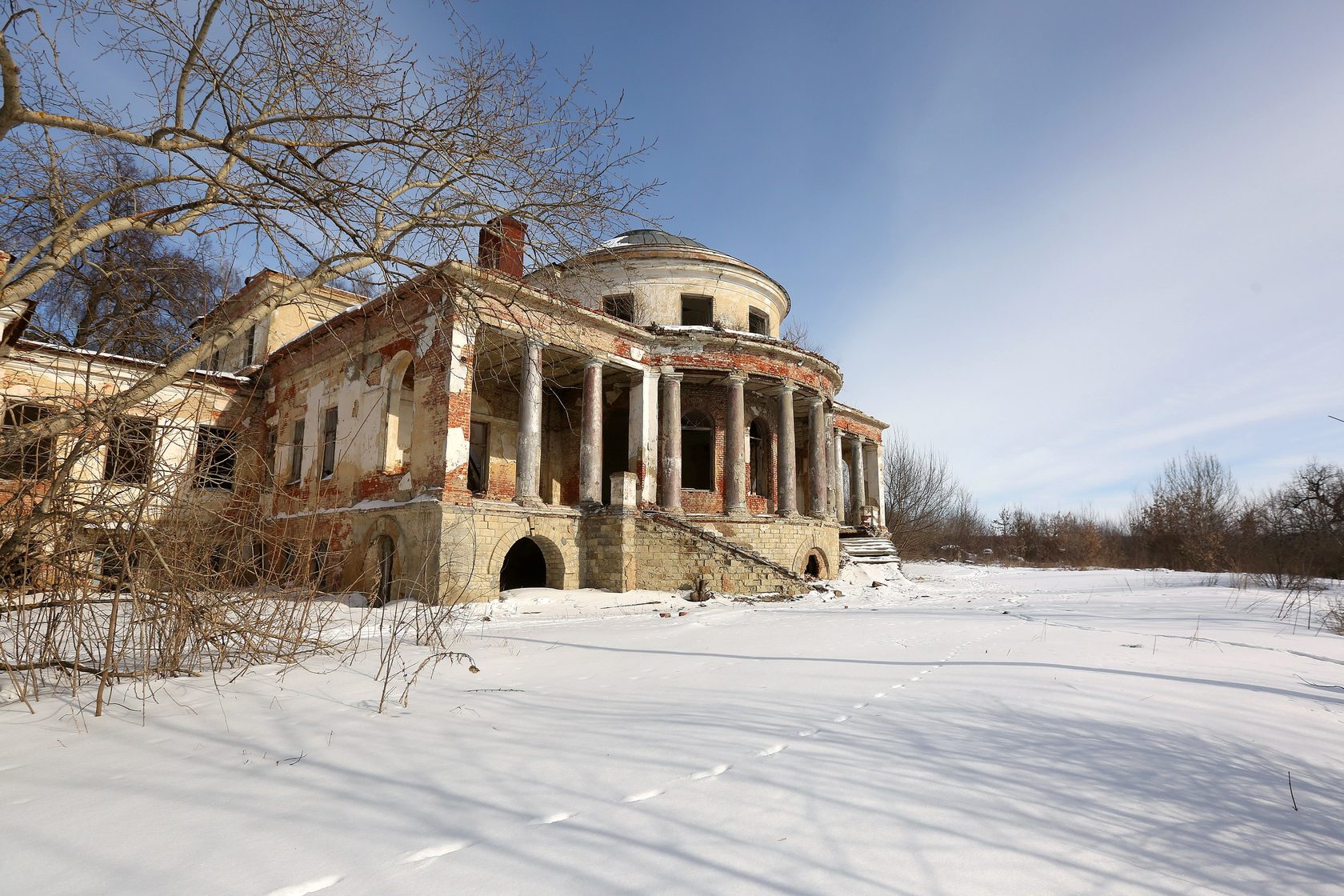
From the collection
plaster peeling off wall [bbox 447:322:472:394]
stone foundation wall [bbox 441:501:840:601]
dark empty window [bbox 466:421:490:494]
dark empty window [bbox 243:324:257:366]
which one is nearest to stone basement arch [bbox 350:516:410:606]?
stone foundation wall [bbox 441:501:840:601]

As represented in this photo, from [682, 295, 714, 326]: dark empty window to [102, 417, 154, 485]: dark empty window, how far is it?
16.3m

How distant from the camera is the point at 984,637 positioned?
7250mm

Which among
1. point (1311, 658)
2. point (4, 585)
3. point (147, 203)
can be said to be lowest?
point (1311, 658)

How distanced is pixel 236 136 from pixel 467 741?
455 cm

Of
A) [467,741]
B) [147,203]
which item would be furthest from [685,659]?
[147,203]

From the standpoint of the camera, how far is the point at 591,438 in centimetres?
1568

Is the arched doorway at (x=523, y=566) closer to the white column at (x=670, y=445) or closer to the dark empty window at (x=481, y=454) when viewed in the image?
the dark empty window at (x=481, y=454)

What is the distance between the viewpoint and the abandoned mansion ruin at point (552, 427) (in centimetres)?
1313

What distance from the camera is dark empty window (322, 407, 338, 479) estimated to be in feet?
56.3

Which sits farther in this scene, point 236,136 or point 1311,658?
point 1311,658

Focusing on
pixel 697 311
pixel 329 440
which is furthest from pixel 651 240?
pixel 329 440

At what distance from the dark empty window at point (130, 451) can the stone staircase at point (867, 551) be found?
60.4 feet

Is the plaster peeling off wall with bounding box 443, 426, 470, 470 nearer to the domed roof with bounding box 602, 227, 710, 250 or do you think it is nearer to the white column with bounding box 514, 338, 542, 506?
the white column with bounding box 514, 338, 542, 506

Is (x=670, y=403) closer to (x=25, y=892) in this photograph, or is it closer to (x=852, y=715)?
(x=852, y=715)
